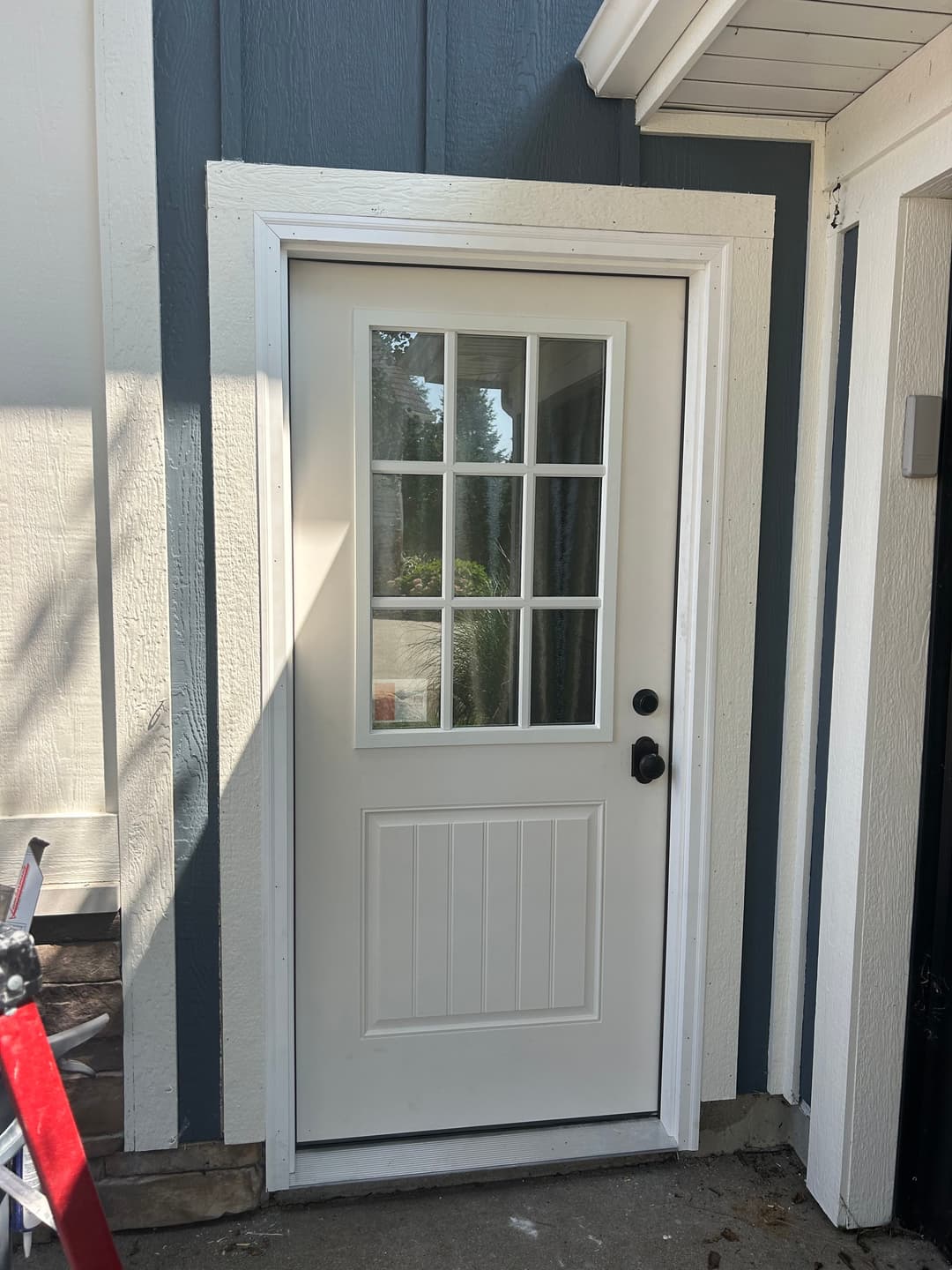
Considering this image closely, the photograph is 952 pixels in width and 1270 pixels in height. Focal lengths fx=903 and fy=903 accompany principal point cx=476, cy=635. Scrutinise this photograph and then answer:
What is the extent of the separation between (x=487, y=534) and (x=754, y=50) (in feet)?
3.80

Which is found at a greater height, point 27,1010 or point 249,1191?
point 27,1010

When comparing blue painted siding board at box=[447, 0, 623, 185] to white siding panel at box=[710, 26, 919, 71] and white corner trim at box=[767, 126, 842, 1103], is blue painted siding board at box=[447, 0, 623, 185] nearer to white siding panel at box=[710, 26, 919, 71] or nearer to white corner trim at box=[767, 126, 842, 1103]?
white siding panel at box=[710, 26, 919, 71]

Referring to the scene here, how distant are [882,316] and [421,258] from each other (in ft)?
3.43

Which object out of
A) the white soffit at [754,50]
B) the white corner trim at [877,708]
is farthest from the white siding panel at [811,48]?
the white corner trim at [877,708]

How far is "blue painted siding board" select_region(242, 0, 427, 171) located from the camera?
1971 millimetres

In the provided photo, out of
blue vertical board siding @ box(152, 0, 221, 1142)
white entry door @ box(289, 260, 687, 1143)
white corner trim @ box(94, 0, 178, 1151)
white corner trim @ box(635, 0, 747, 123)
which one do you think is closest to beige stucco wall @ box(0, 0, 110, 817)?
white corner trim @ box(94, 0, 178, 1151)

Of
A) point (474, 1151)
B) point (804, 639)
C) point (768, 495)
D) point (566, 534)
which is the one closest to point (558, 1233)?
point (474, 1151)

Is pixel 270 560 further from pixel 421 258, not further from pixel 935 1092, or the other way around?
pixel 935 1092

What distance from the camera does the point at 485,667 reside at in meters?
2.29

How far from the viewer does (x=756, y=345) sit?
220cm

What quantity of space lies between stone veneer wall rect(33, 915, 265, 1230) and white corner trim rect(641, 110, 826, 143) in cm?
224

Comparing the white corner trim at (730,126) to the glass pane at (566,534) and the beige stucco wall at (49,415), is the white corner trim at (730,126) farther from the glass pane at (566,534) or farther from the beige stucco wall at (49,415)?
the beige stucco wall at (49,415)

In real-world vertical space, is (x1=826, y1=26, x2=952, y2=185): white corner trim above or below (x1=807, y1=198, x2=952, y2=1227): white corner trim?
above

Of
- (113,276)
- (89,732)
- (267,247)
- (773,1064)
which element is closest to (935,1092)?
(773,1064)
